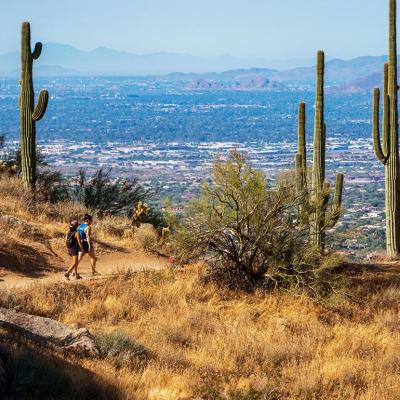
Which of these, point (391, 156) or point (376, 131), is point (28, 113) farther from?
point (391, 156)

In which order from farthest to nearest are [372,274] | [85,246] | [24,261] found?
[24,261], [372,274], [85,246]

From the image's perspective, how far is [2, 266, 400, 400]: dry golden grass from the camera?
926 cm

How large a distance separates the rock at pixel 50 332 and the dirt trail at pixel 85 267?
2.68 m

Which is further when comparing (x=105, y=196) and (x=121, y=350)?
(x=105, y=196)

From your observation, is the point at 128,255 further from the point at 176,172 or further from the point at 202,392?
the point at 176,172

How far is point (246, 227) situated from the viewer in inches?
567

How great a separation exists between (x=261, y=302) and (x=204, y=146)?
10776cm

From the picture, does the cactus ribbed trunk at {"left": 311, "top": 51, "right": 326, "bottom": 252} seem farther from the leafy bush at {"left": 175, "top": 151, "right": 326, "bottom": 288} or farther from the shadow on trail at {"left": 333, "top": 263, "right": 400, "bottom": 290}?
the shadow on trail at {"left": 333, "top": 263, "right": 400, "bottom": 290}

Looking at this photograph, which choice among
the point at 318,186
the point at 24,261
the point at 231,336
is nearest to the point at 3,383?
the point at 231,336

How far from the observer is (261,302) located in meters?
13.6

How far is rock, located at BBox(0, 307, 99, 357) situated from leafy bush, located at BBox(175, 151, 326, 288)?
403 centimetres

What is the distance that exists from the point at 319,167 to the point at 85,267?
5058 millimetres

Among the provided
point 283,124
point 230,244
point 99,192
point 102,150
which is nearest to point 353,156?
point 102,150

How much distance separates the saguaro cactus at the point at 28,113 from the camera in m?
20.7
